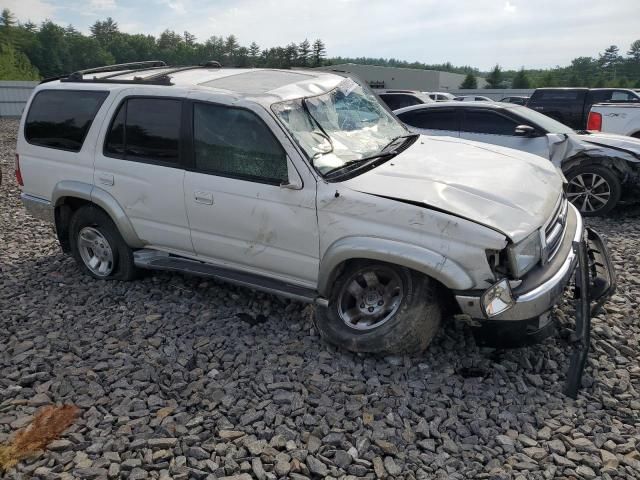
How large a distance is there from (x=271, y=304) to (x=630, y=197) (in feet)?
17.1

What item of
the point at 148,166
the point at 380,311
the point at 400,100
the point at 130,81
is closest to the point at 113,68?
the point at 130,81

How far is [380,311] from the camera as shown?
140 inches

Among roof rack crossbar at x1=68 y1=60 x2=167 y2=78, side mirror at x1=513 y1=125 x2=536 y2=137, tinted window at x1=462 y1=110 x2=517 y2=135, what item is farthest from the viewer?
tinted window at x1=462 y1=110 x2=517 y2=135

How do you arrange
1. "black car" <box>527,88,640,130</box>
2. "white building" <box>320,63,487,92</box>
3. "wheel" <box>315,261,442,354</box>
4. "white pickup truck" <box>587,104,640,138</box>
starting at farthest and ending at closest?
"white building" <box>320,63,487,92</box> → "black car" <box>527,88,640,130</box> → "white pickup truck" <box>587,104,640,138</box> → "wheel" <box>315,261,442,354</box>

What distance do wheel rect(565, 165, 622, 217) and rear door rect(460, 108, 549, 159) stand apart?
52 cm

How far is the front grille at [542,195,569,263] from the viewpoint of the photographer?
133 inches

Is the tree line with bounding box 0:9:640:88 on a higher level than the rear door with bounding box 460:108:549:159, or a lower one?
higher

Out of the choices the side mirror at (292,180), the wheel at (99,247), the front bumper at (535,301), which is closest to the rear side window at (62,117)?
the wheel at (99,247)

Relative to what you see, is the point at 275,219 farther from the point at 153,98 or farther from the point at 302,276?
the point at 153,98

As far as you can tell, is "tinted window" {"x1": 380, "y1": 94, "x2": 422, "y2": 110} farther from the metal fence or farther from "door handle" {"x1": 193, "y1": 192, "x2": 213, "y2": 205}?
the metal fence

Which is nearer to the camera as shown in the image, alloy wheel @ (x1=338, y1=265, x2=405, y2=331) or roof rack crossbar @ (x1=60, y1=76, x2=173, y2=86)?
alloy wheel @ (x1=338, y1=265, x2=405, y2=331)

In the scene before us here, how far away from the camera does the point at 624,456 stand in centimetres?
271

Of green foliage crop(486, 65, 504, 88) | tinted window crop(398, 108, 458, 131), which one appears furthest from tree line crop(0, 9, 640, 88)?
tinted window crop(398, 108, 458, 131)

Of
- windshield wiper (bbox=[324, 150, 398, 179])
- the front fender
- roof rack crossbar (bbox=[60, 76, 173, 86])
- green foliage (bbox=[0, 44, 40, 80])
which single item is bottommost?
the front fender
